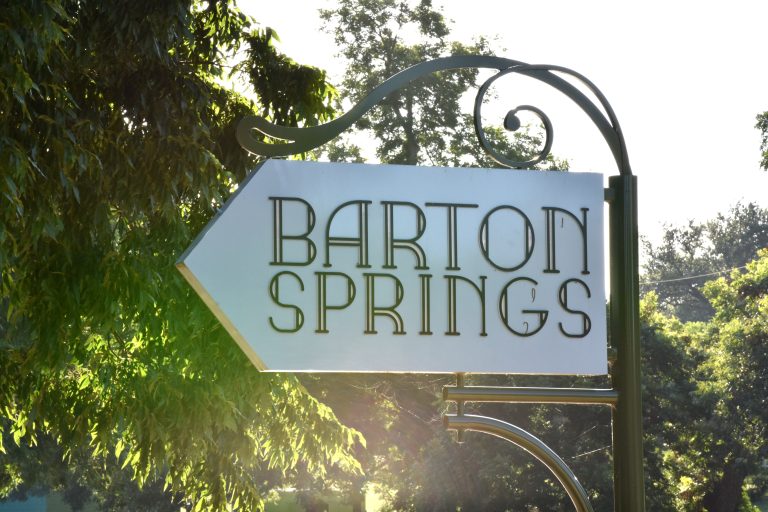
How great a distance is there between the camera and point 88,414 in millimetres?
10031

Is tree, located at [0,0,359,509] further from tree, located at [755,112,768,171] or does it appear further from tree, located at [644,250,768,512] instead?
tree, located at [644,250,768,512]

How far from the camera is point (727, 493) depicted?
2812 cm

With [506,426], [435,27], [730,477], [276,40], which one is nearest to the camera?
[506,426]

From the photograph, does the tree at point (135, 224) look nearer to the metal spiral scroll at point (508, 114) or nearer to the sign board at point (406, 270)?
the metal spiral scroll at point (508, 114)

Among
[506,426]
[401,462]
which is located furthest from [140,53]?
[401,462]

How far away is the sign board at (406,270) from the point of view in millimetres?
2666

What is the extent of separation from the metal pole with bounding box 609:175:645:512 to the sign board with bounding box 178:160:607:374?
198mm

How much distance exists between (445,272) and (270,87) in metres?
7.47

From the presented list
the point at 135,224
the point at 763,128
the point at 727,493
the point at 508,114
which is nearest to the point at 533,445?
the point at 508,114

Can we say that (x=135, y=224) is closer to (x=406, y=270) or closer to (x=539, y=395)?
(x=539, y=395)

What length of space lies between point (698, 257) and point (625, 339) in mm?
69647

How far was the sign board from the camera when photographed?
2666 millimetres

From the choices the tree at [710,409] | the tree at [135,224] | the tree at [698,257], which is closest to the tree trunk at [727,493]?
the tree at [710,409]

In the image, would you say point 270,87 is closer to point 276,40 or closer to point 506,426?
point 276,40
